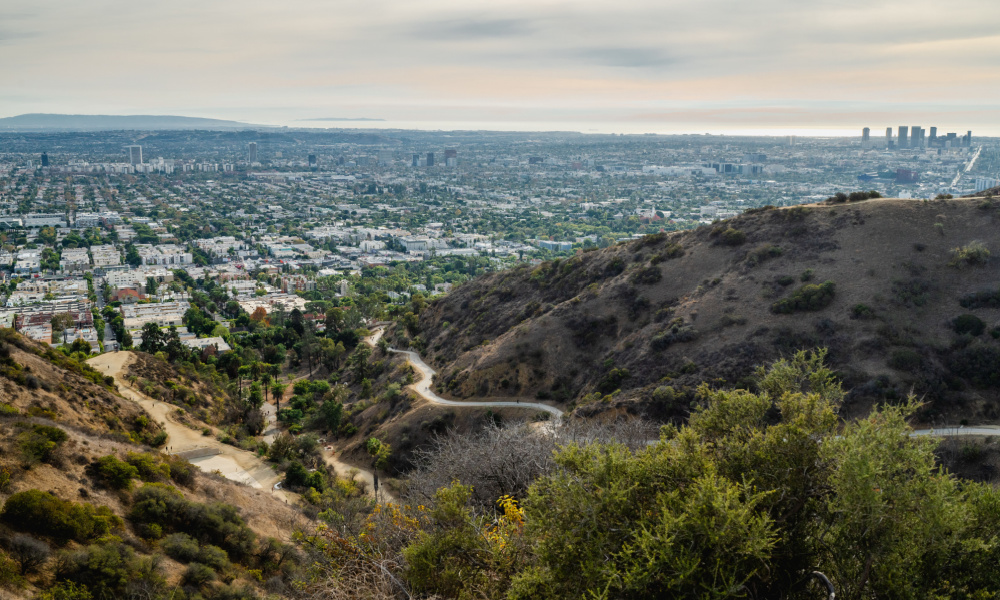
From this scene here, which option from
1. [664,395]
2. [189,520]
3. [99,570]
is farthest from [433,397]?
[99,570]

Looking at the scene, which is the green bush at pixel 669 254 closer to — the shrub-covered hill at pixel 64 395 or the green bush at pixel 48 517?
the shrub-covered hill at pixel 64 395

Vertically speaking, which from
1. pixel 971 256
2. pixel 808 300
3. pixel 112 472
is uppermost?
pixel 971 256

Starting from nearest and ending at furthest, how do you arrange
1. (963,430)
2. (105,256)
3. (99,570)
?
1. (99,570)
2. (963,430)
3. (105,256)

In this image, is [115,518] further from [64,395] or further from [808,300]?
[808,300]

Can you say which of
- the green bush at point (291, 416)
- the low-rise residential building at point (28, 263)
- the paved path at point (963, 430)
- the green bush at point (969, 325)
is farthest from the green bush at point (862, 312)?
the low-rise residential building at point (28, 263)

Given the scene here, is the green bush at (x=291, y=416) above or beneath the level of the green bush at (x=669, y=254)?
beneath

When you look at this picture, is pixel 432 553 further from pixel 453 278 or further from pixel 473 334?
pixel 453 278
